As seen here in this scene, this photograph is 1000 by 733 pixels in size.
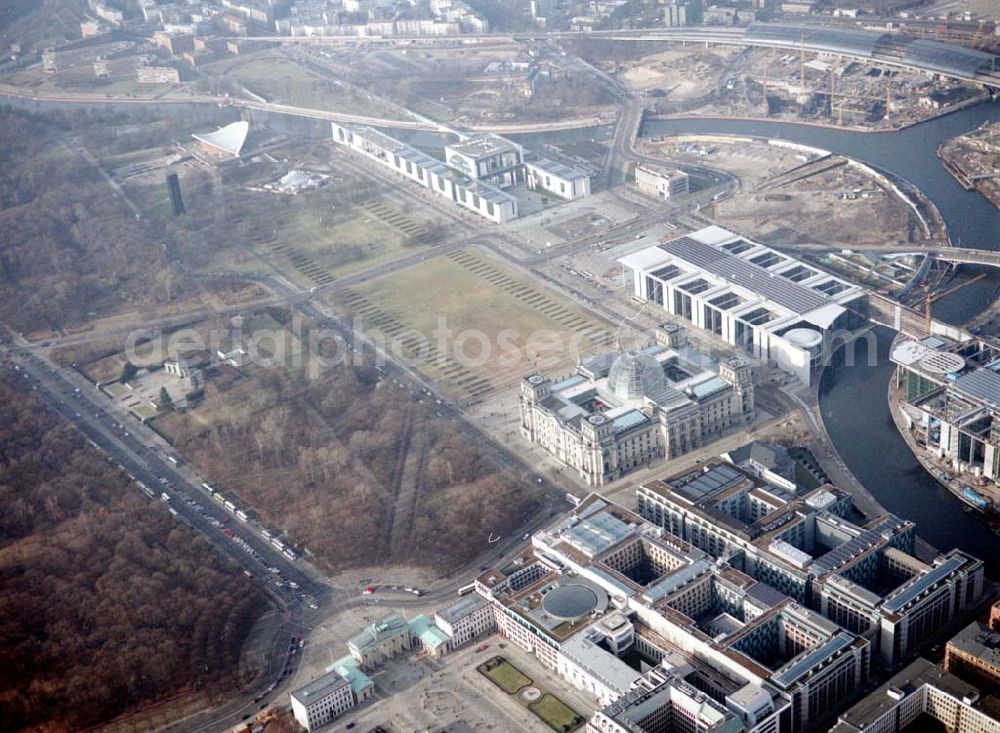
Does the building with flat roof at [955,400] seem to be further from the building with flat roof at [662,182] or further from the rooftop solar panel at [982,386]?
the building with flat roof at [662,182]

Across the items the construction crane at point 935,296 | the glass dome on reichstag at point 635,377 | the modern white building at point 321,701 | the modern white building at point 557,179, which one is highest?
the modern white building at point 557,179

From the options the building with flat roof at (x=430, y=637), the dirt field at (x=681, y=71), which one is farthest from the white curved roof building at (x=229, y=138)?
the building with flat roof at (x=430, y=637)

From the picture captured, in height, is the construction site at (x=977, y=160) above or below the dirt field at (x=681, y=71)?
below

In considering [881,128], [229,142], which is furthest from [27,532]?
[881,128]

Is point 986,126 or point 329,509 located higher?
point 986,126

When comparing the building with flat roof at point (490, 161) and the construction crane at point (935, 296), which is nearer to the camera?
the construction crane at point (935, 296)

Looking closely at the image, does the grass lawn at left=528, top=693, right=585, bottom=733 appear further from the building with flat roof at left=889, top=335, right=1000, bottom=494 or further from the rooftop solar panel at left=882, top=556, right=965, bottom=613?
the building with flat roof at left=889, top=335, right=1000, bottom=494

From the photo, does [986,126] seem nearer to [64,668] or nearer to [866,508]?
[866,508]
